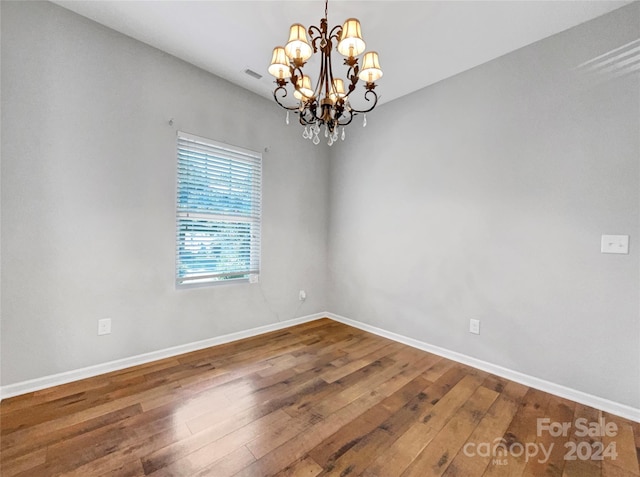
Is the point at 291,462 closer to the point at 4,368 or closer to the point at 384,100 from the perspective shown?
the point at 4,368

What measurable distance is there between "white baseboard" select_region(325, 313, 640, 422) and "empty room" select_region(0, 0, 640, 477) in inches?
0.7

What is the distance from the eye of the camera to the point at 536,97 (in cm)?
220

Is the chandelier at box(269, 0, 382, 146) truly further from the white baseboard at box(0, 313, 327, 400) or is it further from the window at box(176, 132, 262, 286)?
the white baseboard at box(0, 313, 327, 400)

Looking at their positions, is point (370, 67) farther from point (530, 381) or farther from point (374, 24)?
point (530, 381)

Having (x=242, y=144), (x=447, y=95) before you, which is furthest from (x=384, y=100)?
(x=242, y=144)

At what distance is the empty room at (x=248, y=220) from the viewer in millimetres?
1597

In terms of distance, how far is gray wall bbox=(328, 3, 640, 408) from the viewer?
1886mm

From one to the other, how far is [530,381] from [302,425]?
6.15ft

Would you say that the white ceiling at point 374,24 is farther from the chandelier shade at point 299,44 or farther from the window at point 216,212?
the window at point 216,212

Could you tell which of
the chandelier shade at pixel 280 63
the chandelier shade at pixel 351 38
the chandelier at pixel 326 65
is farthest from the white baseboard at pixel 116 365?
the chandelier shade at pixel 351 38

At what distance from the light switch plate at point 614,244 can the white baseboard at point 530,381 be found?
3.41ft

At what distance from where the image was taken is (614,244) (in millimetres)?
1881

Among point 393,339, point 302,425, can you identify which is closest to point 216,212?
point 302,425

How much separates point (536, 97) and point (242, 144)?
2.72 meters
